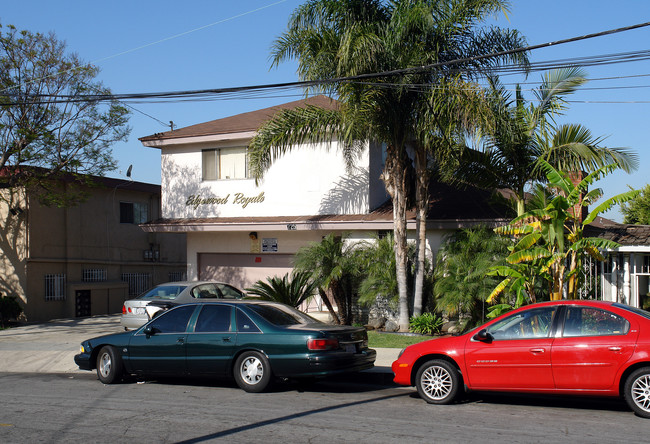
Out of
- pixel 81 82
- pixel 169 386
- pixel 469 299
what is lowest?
pixel 169 386

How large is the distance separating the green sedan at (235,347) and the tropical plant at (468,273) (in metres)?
5.03

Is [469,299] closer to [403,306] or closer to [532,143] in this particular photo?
[403,306]

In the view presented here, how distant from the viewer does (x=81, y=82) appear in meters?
20.3

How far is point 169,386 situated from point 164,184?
12423 millimetres

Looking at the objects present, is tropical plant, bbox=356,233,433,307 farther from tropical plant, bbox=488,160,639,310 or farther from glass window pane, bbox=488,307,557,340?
glass window pane, bbox=488,307,557,340

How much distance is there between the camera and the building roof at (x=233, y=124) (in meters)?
20.7

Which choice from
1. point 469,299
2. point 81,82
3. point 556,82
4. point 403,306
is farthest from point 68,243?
point 556,82

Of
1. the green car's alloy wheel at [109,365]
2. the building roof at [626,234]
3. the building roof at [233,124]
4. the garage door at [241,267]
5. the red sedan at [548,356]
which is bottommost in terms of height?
the green car's alloy wheel at [109,365]

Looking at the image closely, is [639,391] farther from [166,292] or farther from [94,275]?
[94,275]

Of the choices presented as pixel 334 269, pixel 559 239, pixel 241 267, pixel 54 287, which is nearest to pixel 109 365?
pixel 334 269

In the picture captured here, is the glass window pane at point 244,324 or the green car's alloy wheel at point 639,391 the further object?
the glass window pane at point 244,324

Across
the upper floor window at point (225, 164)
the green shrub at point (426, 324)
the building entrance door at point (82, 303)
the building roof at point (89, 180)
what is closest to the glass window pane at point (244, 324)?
the green shrub at point (426, 324)

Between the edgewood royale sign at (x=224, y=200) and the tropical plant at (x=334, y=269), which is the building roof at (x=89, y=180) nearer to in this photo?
the edgewood royale sign at (x=224, y=200)

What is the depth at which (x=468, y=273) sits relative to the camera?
49.8ft
